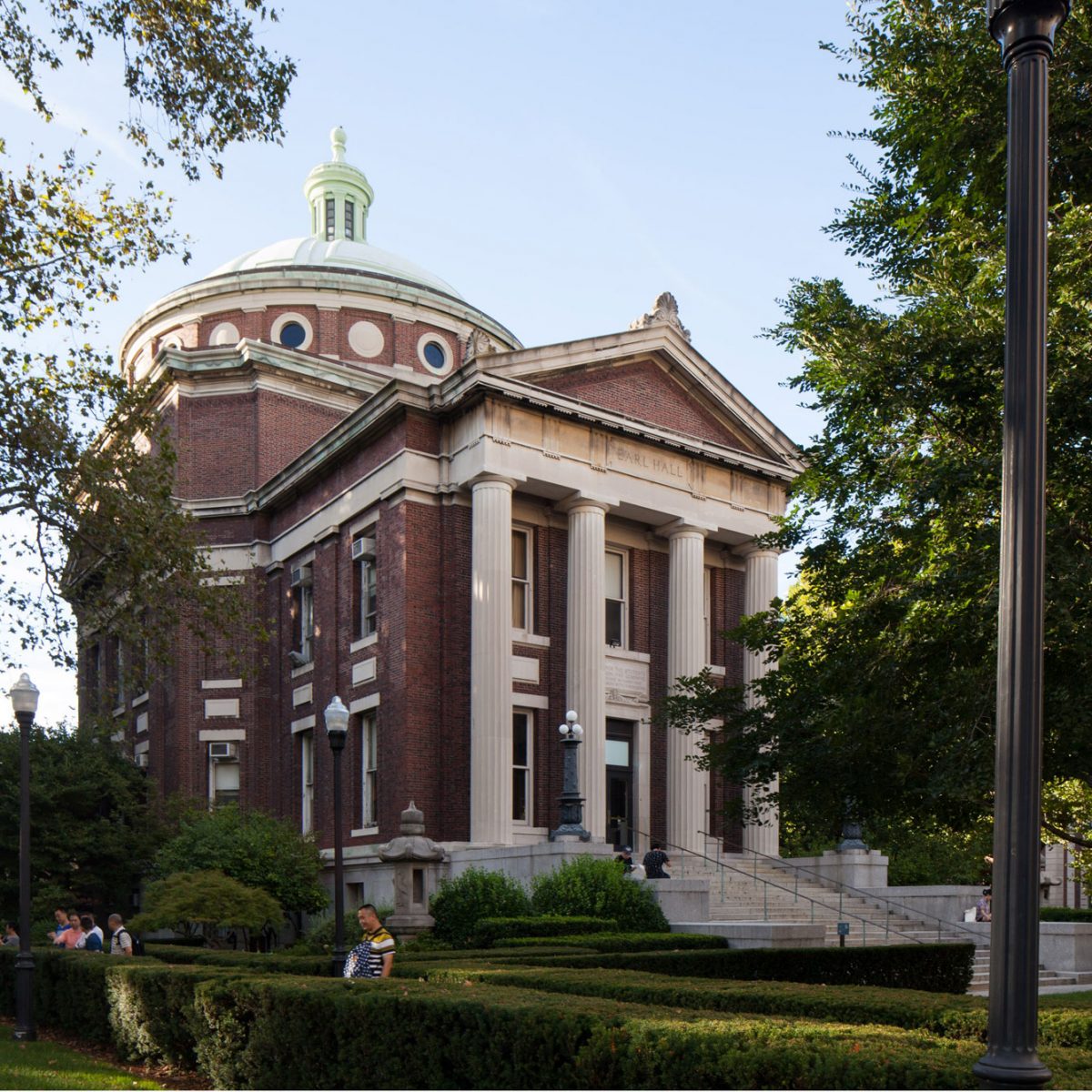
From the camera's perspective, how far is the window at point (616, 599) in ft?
110

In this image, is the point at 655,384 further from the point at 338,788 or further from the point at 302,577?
the point at 338,788

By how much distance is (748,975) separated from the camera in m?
19.8

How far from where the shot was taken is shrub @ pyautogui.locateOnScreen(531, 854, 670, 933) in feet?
80.1

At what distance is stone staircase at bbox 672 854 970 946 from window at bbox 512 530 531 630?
6939 mm

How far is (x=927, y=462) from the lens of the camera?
1455 centimetres

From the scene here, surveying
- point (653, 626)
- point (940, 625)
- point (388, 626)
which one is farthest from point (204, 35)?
point (653, 626)

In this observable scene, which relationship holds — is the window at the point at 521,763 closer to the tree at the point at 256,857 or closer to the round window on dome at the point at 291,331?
the tree at the point at 256,857

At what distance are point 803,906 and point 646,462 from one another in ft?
37.5

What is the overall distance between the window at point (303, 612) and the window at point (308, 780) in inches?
85.7

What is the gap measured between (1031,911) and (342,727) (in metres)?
13.6

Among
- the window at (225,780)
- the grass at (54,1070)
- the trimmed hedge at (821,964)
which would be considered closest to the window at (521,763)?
the window at (225,780)

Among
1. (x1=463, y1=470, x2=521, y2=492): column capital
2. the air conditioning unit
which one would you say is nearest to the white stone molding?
(x1=463, y1=470, x2=521, y2=492): column capital

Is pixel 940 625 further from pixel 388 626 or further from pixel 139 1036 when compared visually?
pixel 388 626

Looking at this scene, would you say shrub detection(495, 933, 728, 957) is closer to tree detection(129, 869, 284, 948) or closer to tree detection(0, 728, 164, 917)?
tree detection(129, 869, 284, 948)
